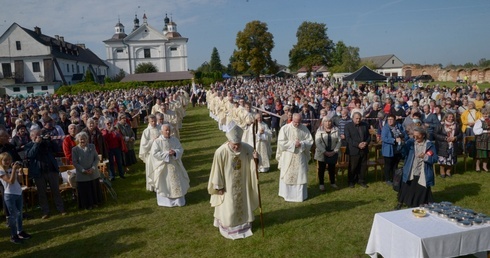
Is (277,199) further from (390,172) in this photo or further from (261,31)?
(261,31)

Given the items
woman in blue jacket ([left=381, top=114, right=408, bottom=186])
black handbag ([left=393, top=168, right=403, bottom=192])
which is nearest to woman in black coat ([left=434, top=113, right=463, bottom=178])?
woman in blue jacket ([left=381, top=114, right=408, bottom=186])

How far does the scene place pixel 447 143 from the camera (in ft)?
30.8

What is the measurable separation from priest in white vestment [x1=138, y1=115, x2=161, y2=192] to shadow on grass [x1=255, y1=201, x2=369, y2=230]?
3.50 m

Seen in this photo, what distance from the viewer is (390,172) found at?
924 cm

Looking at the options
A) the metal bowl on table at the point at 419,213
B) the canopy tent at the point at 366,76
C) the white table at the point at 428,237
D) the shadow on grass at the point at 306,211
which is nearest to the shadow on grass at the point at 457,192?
the shadow on grass at the point at 306,211

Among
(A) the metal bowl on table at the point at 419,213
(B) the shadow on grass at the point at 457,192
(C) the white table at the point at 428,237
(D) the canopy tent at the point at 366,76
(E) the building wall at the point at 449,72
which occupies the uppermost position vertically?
(E) the building wall at the point at 449,72

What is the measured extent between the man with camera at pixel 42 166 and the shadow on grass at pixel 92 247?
163 cm

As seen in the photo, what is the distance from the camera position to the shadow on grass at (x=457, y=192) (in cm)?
810

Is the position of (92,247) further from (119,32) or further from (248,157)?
(119,32)

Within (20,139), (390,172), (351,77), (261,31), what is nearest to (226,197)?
(390,172)

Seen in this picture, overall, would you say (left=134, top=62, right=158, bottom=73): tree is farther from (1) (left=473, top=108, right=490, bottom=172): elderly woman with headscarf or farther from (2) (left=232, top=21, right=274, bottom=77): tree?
(1) (left=473, top=108, right=490, bottom=172): elderly woman with headscarf

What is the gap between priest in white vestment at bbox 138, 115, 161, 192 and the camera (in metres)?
9.28

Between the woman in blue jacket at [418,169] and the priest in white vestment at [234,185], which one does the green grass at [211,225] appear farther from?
the woman in blue jacket at [418,169]

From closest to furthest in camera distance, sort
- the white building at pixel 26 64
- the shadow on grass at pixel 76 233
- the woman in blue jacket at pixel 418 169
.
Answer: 1. the shadow on grass at pixel 76 233
2. the woman in blue jacket at pixel 418 169
3. the white building at pixel 26 64
